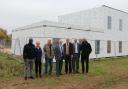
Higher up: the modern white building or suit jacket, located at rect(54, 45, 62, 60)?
→ the modern white building

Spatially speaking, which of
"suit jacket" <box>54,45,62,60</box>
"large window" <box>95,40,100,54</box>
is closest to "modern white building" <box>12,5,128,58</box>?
"large window" <box>95,40,100,54</box>

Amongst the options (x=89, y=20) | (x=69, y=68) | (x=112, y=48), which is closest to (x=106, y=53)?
(x=112, y=48)

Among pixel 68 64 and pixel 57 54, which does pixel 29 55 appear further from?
pixel 68 64

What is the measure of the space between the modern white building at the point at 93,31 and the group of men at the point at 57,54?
7.19 m

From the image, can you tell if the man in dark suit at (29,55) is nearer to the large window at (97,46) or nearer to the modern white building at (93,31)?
the modern white building at (93,31)

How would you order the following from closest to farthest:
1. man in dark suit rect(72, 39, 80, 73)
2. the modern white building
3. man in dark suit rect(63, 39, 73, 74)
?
1. man in dark suit rect(63, 39, 73, 74)
2. man in dark suit rect(72, 39, 80, 73)
3. the modern white building

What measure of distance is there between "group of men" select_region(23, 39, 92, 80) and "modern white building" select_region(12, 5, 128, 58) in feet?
23.6

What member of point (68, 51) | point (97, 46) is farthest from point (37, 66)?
point (97, 46)

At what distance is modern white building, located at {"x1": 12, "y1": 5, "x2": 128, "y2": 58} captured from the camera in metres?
22.9

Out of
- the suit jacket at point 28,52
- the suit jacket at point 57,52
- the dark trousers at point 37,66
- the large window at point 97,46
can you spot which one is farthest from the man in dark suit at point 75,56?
the large window at point 97,46

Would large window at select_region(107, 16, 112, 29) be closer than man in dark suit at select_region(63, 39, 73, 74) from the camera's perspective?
No

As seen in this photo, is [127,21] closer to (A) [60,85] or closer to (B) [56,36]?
(B) [56,36]

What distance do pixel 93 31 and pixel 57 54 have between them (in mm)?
14322

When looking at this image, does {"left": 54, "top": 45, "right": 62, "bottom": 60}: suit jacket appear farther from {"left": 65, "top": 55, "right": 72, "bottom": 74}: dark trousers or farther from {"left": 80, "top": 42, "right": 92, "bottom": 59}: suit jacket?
{"left": 80, "top": 42, "right": 92, "bottom": 59}: suit jacket
